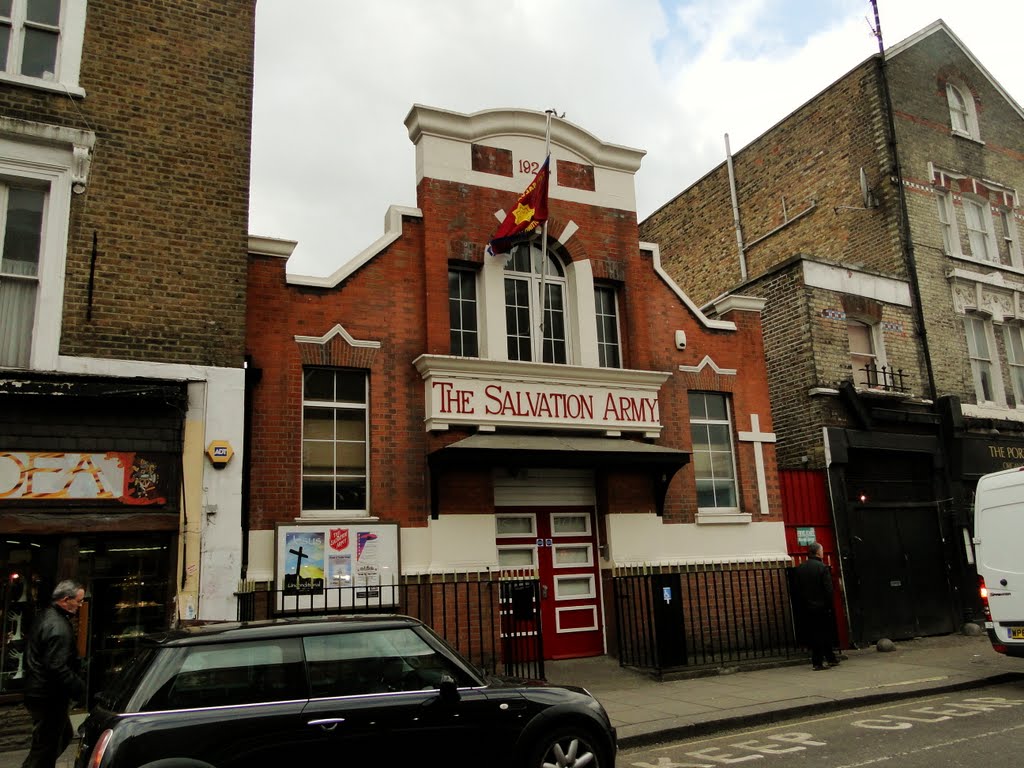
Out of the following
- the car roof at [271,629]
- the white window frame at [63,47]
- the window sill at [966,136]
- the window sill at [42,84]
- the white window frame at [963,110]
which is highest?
the white window frame at [963,110]

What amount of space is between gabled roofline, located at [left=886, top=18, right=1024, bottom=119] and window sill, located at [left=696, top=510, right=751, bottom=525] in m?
11.5

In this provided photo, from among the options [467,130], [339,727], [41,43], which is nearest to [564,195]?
[467,130]

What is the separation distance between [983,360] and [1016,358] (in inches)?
52.5

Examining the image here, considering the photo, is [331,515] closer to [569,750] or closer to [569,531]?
[569,531]

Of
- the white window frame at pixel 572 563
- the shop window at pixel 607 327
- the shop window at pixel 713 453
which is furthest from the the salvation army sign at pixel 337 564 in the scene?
the shop window at pixel 713 453

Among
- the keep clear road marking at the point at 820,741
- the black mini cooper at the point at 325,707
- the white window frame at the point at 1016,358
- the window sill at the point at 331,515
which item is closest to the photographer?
the black mini cooper at the point at 325,707

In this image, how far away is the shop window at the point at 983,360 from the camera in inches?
727

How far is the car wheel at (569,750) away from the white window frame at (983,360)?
50.8ft

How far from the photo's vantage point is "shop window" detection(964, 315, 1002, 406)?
18.5 meters

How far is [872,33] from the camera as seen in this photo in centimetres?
1886

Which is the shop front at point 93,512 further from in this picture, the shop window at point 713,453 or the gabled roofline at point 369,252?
the shop window at point 713,453

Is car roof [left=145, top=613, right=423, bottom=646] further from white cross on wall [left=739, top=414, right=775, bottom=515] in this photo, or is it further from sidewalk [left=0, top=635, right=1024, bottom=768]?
white cross on wall [left=739, top=414, right=775, bottom=515]

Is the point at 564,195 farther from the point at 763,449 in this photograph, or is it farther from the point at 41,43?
the point at 41,43

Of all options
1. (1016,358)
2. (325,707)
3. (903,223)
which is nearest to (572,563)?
(325,707)
